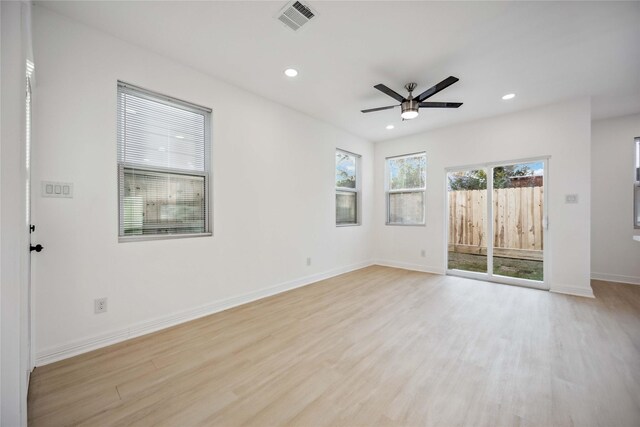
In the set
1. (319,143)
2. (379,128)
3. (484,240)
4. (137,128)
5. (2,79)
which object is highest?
(379,128)

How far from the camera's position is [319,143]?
4.43 metres

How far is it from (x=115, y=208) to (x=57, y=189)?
40 centimetres

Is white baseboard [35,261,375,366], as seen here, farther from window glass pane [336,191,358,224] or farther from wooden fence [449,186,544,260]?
wooden fence [449,186,544,260]

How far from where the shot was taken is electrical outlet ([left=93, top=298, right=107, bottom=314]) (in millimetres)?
2186

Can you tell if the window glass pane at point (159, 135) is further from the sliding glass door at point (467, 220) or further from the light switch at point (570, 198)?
the light switch at point (570, 198)

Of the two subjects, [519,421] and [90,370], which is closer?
[519,421]

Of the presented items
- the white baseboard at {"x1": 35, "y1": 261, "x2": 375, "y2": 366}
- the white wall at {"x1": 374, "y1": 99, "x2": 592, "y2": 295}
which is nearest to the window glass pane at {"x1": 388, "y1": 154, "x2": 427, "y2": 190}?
the white wall at {"x1": 374, "y1": 99, "x2": 592, "y2": 295}

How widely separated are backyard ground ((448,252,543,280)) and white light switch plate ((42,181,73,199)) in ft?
17.6

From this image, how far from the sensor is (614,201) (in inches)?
169

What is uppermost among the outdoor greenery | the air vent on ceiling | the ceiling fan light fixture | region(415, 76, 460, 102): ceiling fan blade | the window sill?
the air vent on ceiling

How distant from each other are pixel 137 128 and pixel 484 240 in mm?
5244

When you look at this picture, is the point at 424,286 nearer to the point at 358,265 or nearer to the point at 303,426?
the point at 358,265

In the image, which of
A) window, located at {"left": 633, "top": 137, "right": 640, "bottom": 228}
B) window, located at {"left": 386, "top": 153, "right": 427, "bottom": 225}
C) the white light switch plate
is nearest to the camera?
the white light switch plate

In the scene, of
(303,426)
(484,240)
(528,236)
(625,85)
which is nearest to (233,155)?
(303,426)
